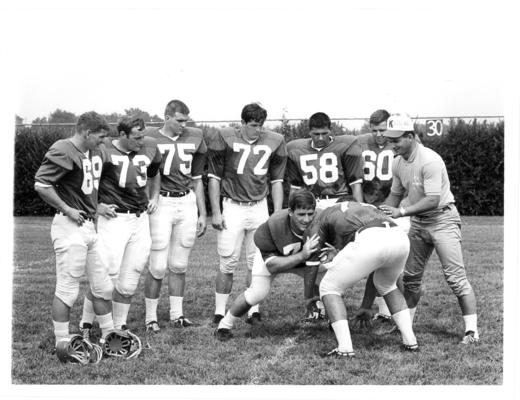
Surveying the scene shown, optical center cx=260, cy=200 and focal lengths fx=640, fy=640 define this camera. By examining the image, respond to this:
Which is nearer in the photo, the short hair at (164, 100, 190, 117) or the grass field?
the grass field

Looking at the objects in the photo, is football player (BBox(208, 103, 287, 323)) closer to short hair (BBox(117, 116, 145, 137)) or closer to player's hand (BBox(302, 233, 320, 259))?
short hair (BBox(117, 116, 145, 137))

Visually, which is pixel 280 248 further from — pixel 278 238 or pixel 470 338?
pixel 470 338

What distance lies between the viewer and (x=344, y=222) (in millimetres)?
5059

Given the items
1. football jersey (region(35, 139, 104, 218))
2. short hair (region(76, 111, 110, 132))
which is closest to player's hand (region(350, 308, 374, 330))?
football jersey (region(35, 139, 104, 218))

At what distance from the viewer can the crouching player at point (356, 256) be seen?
4.89 meters

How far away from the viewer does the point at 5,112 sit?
197 inches

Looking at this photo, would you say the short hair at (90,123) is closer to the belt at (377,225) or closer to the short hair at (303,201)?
the short hair at (303,201)

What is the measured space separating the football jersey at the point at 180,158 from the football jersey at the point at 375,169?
1633 millimetres

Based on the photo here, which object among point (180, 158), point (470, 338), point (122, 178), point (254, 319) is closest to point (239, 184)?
point (180, 158)

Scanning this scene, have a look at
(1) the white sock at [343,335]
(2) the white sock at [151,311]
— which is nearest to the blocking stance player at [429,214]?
(1) the white sock at [343,335]

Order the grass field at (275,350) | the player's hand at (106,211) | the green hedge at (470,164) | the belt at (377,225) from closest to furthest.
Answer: the grass field at (275,350), the belt at (377,225), the player's hand at (106,211), the green hedge at (470,164)

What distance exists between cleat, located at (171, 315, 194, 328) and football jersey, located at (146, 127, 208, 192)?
1.23 m

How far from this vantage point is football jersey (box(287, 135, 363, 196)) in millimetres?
6371
